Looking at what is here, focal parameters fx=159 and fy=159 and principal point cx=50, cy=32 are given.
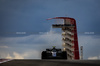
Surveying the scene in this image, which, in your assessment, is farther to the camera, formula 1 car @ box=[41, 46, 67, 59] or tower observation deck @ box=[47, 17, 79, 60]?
tower observation deck @ box=[47, 17, 79, 60]

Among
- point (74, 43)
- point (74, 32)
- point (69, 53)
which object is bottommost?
point (69, 53)

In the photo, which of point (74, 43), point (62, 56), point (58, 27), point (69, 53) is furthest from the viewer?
point (69, 53)

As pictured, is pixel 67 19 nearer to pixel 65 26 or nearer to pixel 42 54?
pixel 65 26

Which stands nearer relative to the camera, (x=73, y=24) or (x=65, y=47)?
(x=73, y=24)

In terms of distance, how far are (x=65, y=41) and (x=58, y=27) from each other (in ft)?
29.4

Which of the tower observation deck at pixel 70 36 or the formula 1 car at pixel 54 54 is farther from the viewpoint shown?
the tower observation deck at pixel 70 36

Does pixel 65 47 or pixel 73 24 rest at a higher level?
pixel 73 24

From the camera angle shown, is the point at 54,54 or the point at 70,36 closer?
the point at 54,54

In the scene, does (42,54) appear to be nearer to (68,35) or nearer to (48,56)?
(48,56)

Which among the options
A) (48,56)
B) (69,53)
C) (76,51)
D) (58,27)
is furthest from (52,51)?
(69,53)

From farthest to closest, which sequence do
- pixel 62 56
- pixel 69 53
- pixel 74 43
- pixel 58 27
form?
pixel 69 53 → pixel 74 43 → pixel 58 27 → pixel 62 56

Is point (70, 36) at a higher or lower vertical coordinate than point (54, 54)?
higher

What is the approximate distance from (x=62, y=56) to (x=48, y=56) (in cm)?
132

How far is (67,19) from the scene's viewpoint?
5794 centimetres
